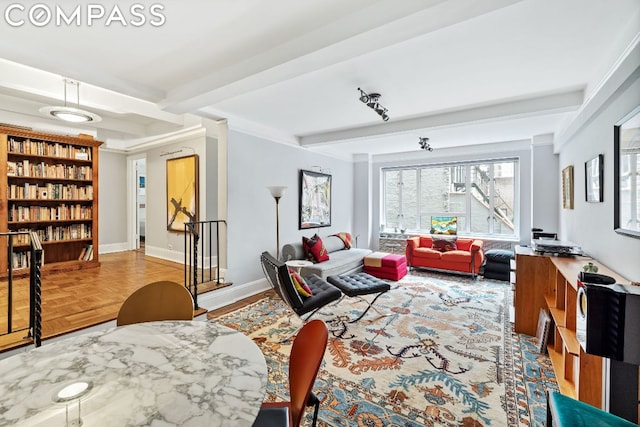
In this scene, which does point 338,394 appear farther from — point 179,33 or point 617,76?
point 617,76

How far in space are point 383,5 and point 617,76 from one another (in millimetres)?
1827

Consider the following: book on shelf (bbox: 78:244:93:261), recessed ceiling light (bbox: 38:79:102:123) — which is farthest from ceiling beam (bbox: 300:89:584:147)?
book on shelf (bbox: 78:244:93:261)

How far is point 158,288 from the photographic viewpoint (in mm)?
1901

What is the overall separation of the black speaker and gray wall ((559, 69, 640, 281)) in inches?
38.5

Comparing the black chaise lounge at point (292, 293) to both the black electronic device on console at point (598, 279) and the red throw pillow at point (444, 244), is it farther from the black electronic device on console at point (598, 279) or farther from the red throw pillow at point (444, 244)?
the red throw pillow at point (444, 244)

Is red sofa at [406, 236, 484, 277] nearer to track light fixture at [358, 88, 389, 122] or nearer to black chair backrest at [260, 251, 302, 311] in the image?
track light fixture at [358, 88, 389, 122]

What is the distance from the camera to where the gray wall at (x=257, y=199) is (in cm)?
414

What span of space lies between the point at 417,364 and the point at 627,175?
2.07m

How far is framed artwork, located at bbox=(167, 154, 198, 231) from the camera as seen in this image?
493cm

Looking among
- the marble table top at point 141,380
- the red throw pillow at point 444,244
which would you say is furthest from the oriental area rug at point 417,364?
the red throw pillow at point 444,244

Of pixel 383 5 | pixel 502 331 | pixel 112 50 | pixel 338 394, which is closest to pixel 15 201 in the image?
pixel 112 50

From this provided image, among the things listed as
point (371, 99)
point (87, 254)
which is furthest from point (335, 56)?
point (87, 254)

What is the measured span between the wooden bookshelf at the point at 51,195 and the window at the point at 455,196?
20.0 ft

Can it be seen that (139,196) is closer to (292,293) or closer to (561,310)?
(292,293)
